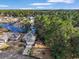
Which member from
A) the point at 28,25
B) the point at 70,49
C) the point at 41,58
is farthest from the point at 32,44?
the point at 28,25

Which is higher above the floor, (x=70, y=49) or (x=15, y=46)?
(x=70, y=49)

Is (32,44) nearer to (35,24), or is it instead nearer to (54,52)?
(54,52)

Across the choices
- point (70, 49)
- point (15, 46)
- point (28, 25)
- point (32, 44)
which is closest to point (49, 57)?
point (70, 49)

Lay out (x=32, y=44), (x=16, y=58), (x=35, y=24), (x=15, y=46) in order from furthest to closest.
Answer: (x=35, y=24) < (x=15, y=46) < (x=32, y=44) < (x=16, y=58)

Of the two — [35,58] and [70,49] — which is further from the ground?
[70,49]

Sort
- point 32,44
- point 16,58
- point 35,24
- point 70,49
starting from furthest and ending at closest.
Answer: point 35,24
point 32,44
point 16,58
point 70,49

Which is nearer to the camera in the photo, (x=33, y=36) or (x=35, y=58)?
(x=35, y=58)

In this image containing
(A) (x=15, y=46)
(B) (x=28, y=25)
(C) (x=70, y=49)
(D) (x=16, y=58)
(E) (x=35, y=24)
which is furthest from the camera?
(B) (x=28, y=25)

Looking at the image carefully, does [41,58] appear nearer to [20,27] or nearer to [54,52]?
[54,52]

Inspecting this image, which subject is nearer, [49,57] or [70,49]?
[70,49]
